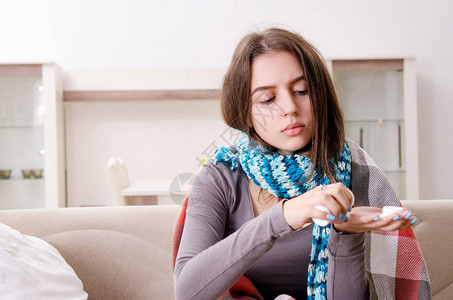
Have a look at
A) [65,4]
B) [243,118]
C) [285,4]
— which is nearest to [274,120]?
[243,118]

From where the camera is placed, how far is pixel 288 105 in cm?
92

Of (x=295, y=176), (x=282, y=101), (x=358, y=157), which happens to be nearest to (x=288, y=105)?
(x=282, y=101)

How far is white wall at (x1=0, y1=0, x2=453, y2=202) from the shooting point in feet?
12.1

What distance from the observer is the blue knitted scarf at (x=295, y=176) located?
3.14 ft

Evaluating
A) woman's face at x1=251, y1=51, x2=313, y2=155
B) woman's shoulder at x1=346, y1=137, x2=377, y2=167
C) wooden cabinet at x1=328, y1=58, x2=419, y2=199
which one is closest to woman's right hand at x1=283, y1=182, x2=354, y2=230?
woman's face at x1=251, y1=51, x2=313, y2=155

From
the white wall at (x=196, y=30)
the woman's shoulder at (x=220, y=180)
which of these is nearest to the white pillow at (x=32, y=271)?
the woman's shoulder at (x=220, y=180)

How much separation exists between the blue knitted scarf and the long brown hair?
0.02 meters

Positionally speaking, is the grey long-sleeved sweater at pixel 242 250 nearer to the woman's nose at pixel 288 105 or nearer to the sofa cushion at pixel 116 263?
the woman's nose at pixel 288 105

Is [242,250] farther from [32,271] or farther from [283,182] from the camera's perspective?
[32,271]

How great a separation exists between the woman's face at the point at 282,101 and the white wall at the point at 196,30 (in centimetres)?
278

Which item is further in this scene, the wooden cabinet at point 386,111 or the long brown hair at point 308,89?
the wooden cabinet at point 386,111

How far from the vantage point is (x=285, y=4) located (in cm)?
373

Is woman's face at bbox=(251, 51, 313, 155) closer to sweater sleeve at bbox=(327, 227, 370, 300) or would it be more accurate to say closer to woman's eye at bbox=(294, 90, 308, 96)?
woman's eye at bbox=(294, 90, 308, 96)

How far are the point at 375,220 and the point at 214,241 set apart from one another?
1.14ft
